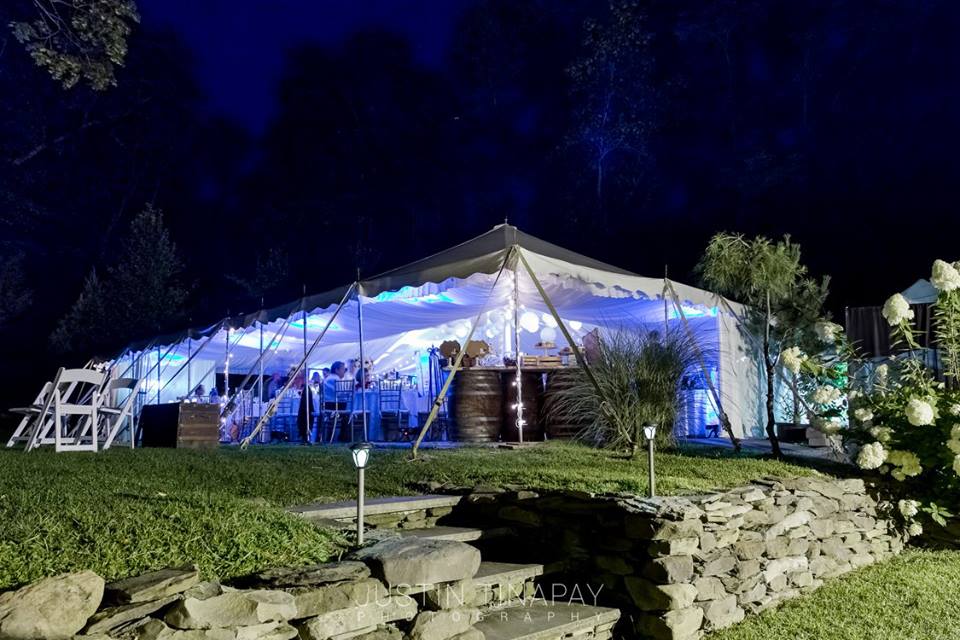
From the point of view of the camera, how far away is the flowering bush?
532 centimetres

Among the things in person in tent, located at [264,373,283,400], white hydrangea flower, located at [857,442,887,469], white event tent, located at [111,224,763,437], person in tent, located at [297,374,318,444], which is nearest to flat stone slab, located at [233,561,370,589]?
white hydrangea flower, located at [857,442,887,469]

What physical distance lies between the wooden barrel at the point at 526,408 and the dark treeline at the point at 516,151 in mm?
11556

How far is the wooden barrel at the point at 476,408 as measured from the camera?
8.34 metres

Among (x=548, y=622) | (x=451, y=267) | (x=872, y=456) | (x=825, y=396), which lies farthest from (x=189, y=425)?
(x=872, y=456)

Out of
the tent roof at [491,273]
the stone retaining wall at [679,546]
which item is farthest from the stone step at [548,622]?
the tent roof at [491,273]

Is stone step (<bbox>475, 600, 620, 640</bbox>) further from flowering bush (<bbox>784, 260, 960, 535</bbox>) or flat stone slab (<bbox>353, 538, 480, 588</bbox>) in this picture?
flowering bush (<bbox>784, 260, 960, 535</bbox>)

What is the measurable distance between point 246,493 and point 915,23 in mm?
26284

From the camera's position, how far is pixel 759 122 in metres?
24.4

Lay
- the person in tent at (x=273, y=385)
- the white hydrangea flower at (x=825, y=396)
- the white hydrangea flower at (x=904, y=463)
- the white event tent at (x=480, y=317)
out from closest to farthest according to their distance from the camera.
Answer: the white hydrangea flower at (x=904, y=463), the white hydrangea flower at (x=825, y=396), the white event tent at (x=480, y=317), the person in tent at (x=273, y=385)

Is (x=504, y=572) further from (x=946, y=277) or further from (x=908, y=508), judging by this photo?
(x=946, y=277)

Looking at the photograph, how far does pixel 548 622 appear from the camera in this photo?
342 centimetres

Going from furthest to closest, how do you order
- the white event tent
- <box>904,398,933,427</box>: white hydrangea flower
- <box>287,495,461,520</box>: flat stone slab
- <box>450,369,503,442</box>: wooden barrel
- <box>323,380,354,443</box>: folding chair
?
<box>323,380,354,443</box>: folding chair → <box>450,369,503,442</box>: wooden barrel → the white event tent → <box>904,398,933,427</box>: white hydrangea flower → <box>287,495,461,520</box>: flat stone slab

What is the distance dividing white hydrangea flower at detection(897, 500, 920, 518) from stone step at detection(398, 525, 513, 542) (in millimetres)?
3092

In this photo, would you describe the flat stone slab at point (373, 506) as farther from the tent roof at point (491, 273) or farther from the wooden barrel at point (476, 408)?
the wooden barrel at point (476, 408)
